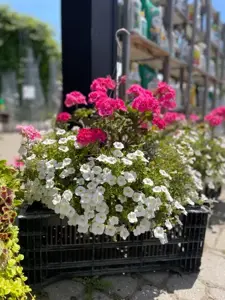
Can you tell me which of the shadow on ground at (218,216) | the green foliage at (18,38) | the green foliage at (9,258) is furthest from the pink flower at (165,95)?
the green foliage at (18,38)

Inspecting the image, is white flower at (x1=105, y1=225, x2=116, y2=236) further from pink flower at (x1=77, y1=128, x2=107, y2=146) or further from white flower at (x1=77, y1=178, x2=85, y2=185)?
pink flower at (x1=77, y1=128, x2=107, y2=146)

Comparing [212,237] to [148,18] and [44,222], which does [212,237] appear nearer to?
[44,222]

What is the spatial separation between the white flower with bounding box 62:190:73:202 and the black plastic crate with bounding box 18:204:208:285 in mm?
154

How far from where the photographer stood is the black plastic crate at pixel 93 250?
50.0 inches

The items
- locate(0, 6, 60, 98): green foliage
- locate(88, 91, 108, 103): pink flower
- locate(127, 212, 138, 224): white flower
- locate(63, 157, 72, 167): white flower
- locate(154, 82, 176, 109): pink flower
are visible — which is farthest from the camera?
locate(0, 6, 60, 98): green foliage

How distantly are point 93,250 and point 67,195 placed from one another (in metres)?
0.36

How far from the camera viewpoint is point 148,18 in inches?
97.3

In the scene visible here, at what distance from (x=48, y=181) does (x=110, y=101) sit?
1.61 feet

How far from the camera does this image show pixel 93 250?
135cm

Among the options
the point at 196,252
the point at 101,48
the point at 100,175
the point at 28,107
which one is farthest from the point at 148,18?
the point at 28,107

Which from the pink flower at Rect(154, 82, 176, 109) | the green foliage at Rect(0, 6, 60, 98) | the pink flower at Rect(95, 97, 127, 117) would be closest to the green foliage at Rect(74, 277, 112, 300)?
the pink flower at Rect(95, 97, 127, 117)

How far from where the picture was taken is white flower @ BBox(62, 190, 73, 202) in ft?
3.85

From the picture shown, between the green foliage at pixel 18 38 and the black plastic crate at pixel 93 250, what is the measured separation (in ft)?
36.2

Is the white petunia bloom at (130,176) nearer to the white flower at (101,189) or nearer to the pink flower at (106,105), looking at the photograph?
the white flower at (101,189)
